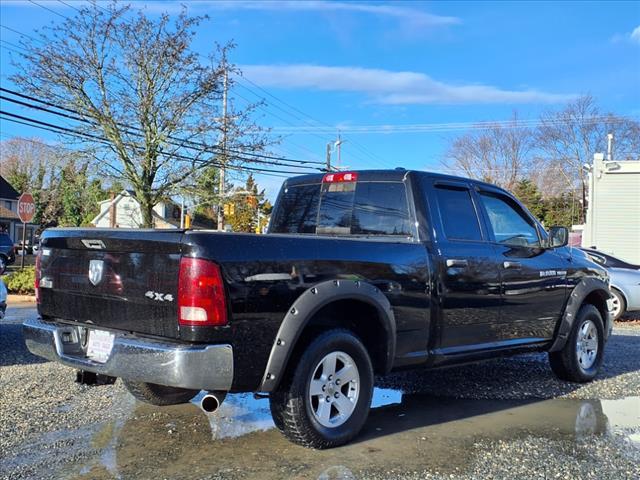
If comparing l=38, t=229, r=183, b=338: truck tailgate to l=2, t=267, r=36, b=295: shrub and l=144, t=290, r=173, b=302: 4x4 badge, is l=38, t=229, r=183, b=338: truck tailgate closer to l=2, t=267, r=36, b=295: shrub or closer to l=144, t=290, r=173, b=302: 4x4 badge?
l=144, t=290, r=173, b=302: 4x4 badge

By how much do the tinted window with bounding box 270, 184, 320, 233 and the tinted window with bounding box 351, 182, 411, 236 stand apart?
1.55 feet

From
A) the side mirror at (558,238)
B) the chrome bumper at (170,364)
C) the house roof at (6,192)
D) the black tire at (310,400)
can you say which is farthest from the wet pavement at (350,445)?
the house roof at (6,192)

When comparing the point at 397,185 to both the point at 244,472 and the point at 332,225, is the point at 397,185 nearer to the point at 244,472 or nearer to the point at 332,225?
the point at 332,225

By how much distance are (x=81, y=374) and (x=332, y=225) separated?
2.36m

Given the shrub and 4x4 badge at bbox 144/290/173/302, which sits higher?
4x4 badge at bbox 144/290/173/302

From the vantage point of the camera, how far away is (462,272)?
5215 mm

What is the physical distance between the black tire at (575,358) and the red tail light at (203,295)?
13.8 ft

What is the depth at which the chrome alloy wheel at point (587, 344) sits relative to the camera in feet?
21.9

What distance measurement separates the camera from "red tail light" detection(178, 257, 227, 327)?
12.0ft

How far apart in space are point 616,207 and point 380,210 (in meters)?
16.8

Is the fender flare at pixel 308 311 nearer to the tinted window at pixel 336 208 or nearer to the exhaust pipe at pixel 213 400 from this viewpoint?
the exhaust pipe at pixel 213 400

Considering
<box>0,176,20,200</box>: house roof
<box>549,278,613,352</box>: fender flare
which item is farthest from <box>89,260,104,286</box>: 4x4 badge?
<box>0,176,20,200</box>: house roof

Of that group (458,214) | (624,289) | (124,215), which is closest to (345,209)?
(458,214)

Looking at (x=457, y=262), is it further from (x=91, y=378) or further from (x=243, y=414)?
(x=91, y=378)
